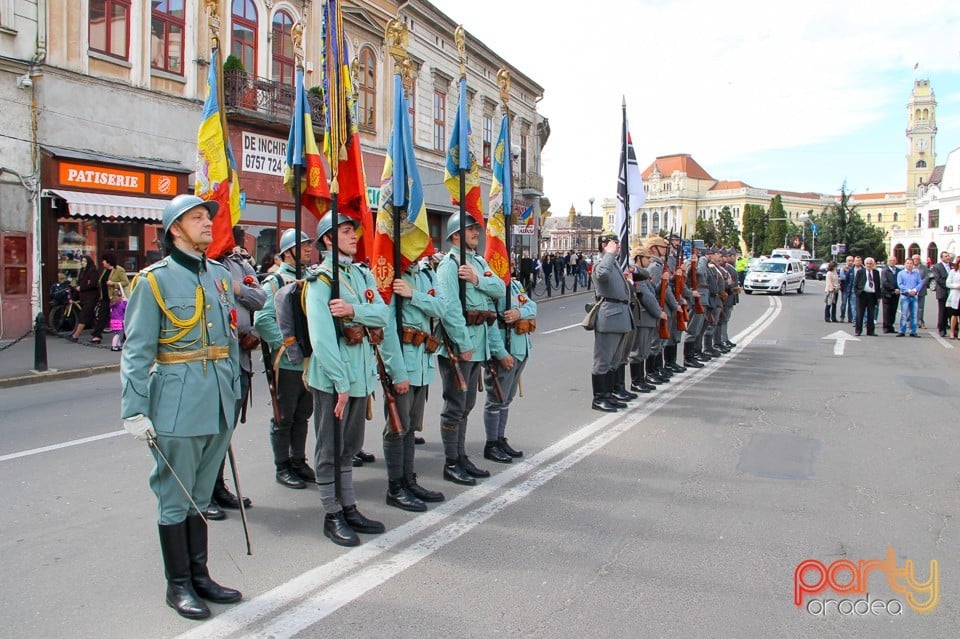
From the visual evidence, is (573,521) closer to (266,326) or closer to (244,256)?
(266,326)

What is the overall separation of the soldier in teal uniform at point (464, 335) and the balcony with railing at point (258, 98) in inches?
581

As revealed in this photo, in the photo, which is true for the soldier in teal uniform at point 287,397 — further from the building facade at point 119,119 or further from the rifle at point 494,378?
the building facade at point 119,119

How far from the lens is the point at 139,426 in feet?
11.7

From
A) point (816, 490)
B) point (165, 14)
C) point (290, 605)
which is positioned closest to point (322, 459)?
point (290, 605)

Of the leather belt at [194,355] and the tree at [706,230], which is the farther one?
the tree at [706,230]

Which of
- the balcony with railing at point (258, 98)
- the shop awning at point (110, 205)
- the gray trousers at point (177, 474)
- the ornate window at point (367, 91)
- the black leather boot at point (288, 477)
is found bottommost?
the black leather boot at point (288, 477)

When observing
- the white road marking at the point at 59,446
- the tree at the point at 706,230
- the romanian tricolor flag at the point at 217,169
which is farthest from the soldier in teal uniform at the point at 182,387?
the tree at the point at 706,230

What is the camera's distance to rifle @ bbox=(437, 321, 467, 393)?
5867 millimetres

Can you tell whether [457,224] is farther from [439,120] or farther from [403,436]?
[439,120]

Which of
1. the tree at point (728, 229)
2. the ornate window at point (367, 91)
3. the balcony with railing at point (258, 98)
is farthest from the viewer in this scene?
the tree at point (728, 229)

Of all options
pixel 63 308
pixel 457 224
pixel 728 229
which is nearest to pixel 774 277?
pixel 63 308

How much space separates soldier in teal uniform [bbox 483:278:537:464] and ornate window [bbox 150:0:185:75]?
15465 mm

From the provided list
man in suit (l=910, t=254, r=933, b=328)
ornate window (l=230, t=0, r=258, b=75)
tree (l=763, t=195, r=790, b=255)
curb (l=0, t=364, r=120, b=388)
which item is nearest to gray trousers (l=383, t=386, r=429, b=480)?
curb (l=0, t=364, r=120, b=388)

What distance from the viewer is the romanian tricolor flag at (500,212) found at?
6.93m
